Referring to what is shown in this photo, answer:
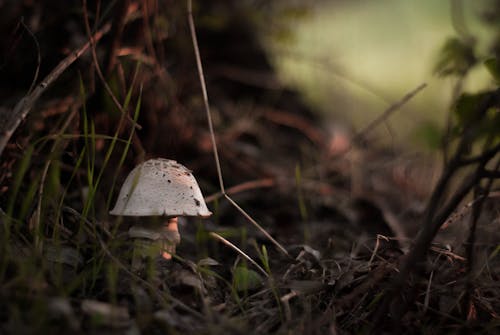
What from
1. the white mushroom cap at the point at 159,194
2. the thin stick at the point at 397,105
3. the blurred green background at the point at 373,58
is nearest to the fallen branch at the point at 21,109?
the white mushroom cap at the point at 159,194

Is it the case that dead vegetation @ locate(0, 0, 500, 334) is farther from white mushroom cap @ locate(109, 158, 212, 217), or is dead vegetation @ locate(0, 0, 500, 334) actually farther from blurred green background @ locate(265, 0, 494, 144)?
blurred green background @ locate(265, 0, 494, 144)

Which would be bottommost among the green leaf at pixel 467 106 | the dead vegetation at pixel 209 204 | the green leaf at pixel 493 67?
the dead vegetation at pixel 209 204

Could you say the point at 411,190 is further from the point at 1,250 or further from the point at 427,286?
the point at 1,250

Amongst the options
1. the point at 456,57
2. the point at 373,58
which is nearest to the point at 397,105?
the point at 456,57

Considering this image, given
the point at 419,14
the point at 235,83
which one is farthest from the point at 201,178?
the point at 419,14

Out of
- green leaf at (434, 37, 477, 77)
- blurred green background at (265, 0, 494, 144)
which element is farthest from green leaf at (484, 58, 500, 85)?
blurred green background at (265, 0, 494, 144)

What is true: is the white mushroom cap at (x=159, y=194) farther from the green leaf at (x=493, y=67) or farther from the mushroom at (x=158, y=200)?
the green leaf at (x=493, y=67)
